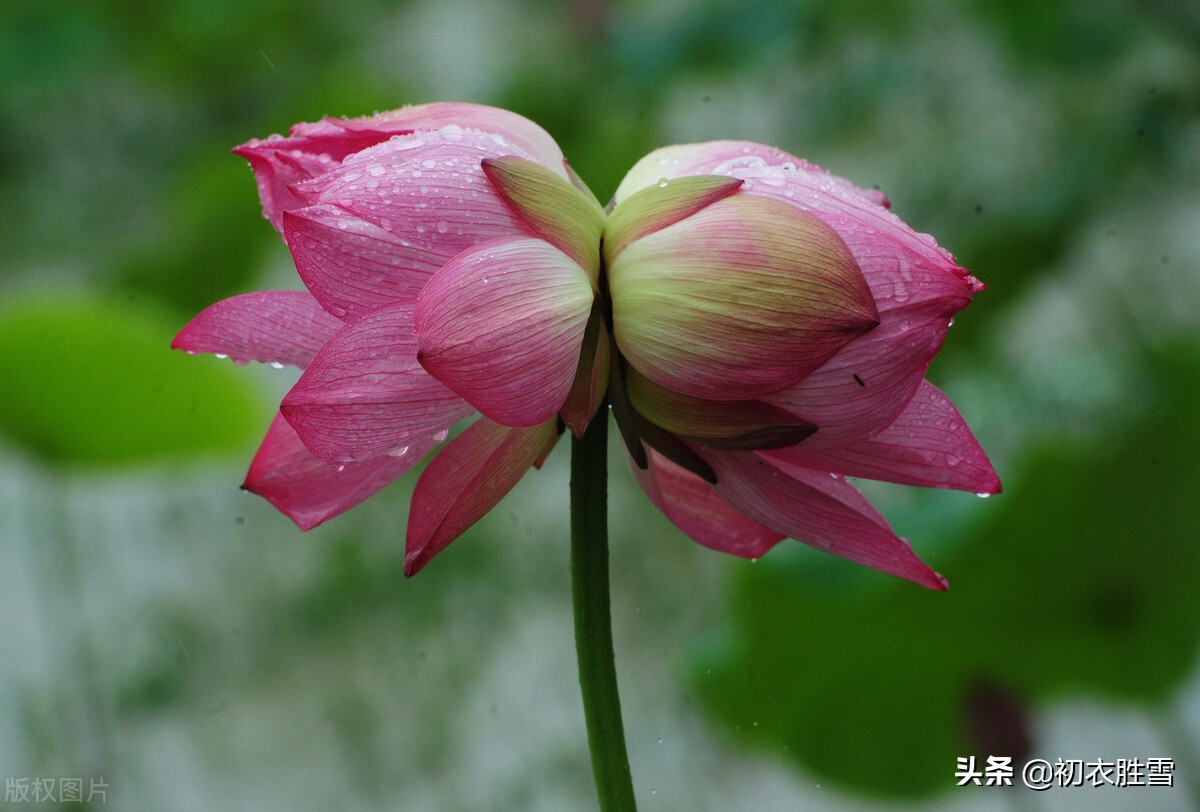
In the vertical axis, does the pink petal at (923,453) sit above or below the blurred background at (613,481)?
above

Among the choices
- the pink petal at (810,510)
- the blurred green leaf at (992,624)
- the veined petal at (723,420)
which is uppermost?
the veined petal at (723,420)

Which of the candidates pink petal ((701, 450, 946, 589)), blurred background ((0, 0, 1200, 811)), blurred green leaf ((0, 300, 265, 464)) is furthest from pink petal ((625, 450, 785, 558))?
blurred green leaf ((0, 300, 265, 464))

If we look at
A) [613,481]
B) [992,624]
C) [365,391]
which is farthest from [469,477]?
[613,481]

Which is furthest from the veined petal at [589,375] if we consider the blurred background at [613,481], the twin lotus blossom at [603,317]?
the blurred background at [613,481]

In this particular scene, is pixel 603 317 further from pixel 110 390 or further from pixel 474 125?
pixel 110 390

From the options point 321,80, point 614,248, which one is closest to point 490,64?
point 321,80

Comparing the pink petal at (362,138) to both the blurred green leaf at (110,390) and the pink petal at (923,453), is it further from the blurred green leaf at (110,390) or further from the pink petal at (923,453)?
the blurred green leaf at (110,390)

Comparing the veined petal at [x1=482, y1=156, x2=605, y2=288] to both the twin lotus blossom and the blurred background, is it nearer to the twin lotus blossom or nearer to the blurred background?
the twin lotus blossom
